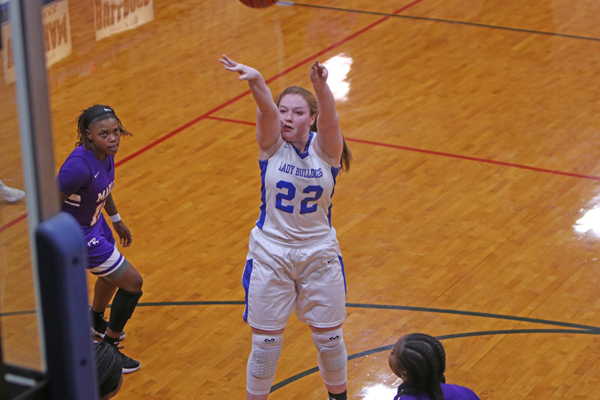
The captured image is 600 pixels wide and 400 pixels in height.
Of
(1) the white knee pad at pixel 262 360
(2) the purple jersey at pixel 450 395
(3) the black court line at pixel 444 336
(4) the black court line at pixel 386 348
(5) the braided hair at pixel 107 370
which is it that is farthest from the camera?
(3) the black court line at pixel 444 336

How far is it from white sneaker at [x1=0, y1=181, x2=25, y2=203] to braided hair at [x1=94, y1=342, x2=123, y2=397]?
3.23 ft

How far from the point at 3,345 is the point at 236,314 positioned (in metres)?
3.84

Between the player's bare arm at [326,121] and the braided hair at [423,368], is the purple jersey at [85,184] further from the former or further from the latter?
the braided hair at [423,368]

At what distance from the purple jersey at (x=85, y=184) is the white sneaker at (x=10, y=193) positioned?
2.86 metres

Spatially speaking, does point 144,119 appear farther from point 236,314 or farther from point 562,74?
point 562,74

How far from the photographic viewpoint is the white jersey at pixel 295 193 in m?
3.80

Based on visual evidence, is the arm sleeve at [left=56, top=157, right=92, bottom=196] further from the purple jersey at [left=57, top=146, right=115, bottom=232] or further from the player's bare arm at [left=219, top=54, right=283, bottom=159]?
the player's bare arm at [left=219, top=54, right=283, bottom=159]

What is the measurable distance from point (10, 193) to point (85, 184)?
292cm

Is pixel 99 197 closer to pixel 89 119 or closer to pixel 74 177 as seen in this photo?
pixel 74 177

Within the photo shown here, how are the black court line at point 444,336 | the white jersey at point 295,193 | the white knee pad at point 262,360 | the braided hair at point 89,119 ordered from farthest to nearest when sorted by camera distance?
the black court line at point 444,336, the braided hair at point 89,119, the white knee pad at point 262,360, the white jersey at point 295,193

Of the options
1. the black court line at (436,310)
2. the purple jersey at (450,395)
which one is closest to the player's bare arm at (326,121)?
the purple jersey at (450,395)

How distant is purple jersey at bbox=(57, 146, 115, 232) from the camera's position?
444cm

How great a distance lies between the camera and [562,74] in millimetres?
9203

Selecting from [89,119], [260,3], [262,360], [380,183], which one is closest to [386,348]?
[262,360]
